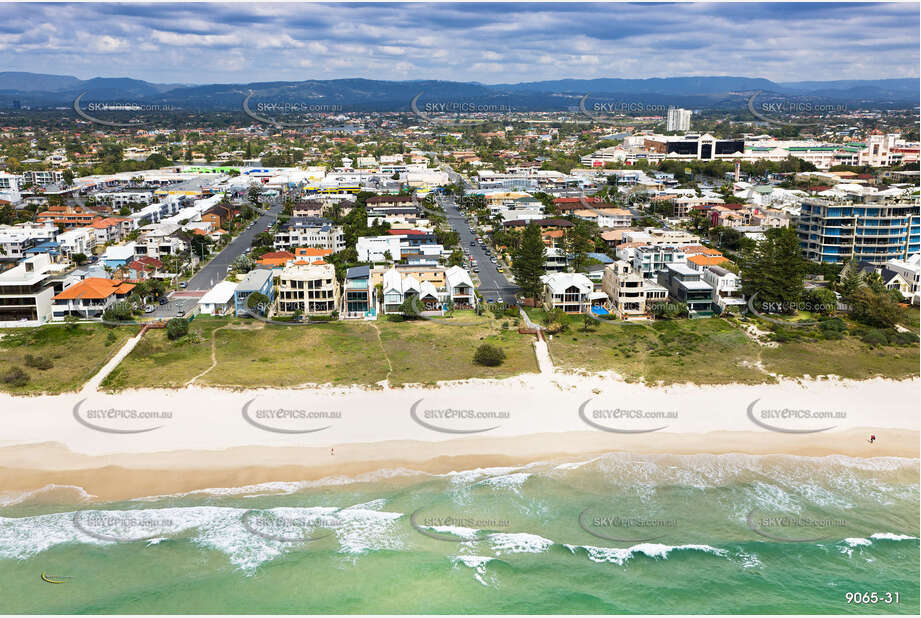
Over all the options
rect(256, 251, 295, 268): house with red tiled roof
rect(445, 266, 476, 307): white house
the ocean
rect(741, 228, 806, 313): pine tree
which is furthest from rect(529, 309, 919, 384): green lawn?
rect(256, 251, 295, 268): house with red tiled roof

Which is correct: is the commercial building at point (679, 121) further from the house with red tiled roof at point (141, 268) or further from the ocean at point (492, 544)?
the ocean at point (492, 544)

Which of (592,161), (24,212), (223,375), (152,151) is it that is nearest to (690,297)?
(223,375)

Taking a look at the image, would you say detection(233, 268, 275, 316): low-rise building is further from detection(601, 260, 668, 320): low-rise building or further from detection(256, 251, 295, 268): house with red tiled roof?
detection(601, 260, 668, 320): low-rise building

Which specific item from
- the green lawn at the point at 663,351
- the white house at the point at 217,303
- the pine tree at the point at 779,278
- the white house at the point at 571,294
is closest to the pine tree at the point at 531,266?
the white house at the point at 571,294

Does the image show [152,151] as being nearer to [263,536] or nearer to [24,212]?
[24,212]

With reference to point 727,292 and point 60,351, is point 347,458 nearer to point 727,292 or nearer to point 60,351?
point 60,351
